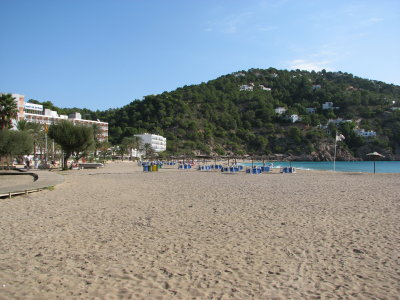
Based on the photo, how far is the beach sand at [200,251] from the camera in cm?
429

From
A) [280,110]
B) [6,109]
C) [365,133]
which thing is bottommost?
[6,109]

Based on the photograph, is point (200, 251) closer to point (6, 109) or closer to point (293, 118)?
point (6, 109)

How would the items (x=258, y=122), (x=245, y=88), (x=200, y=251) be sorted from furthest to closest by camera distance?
(x=245, y=88) → (x=258, y=122) → (x=200, y=251)

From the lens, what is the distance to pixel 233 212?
9789 millimetres

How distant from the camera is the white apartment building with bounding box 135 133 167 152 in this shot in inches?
3952

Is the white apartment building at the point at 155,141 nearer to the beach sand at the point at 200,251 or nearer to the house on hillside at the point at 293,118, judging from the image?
the house on hillside at the point at 293,118

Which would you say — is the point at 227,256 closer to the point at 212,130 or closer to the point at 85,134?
the point at 85,134

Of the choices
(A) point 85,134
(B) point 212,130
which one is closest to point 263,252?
(A) point 85,134

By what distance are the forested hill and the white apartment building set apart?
2.93m

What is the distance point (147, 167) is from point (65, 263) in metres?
29.9

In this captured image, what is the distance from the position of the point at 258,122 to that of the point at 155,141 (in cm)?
4356

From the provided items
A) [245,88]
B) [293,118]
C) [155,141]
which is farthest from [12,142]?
[245,88]

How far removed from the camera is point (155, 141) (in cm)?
10206

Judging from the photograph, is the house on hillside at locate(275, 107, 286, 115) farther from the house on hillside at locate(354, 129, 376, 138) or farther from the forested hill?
the house on hillside at locate(354, 129, 376, 138)
